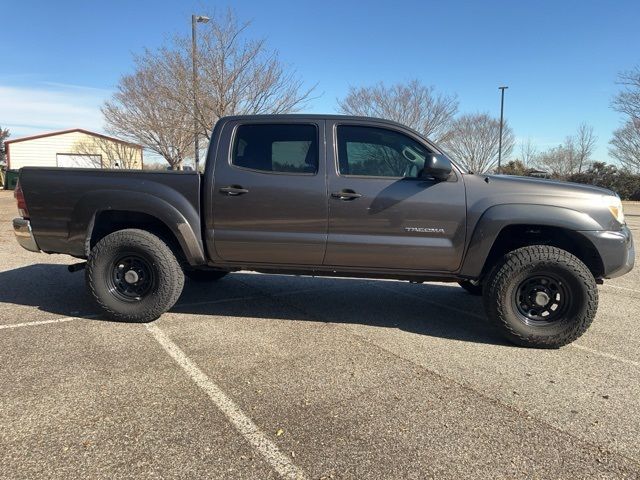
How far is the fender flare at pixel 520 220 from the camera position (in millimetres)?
4137

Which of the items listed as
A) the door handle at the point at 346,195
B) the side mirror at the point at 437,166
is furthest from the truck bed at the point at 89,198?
the side mirror at the point at 437,166

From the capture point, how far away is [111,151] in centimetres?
3506

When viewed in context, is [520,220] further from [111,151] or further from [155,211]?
[111,151]

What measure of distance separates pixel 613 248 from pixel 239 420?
3375 mm

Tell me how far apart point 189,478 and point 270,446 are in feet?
1.50

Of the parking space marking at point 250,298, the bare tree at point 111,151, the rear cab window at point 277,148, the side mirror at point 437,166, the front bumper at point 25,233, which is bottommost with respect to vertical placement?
the parking space marking at point 250,298

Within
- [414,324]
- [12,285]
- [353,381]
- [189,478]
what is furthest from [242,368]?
[12,285]

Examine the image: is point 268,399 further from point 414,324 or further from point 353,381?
point 414,324

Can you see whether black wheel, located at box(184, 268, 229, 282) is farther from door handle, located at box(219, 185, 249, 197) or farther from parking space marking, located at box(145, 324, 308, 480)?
parking space marking, located at box(145, 324, 308, 480)

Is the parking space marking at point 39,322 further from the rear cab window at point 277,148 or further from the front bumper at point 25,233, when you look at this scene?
the rear cab window at point 277,148

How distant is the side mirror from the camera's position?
4.11 m

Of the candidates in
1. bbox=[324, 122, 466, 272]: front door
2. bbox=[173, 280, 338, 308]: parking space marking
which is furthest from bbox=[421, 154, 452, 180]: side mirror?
bbox=[173, 280, 338, 308]: parking space marking

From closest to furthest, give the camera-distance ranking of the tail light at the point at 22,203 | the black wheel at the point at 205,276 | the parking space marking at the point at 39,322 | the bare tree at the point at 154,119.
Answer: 1. the parking space marking at the point at 39,322
2. the tail light at the point at 22,203
3. the black wheel at the point at 205,276
4. the bare tree at the point at 154,119

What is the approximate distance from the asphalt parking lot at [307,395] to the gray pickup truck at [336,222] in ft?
1.54
